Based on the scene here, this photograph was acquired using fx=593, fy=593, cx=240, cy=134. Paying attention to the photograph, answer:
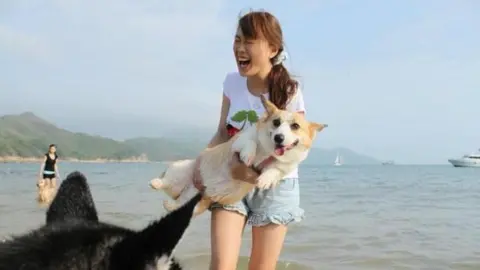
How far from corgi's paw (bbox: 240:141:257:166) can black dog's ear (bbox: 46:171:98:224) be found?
1.92 meters

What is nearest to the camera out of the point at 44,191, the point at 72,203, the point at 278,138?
the point at 72,203

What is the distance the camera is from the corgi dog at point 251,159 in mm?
3746

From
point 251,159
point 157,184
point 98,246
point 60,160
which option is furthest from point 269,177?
point 60,160

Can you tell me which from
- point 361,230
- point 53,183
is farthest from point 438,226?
point 53,183

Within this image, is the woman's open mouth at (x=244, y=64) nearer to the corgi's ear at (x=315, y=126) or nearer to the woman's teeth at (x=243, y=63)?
the woman's teeth at (x=243, y=63)

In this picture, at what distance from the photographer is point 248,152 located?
3.78 m

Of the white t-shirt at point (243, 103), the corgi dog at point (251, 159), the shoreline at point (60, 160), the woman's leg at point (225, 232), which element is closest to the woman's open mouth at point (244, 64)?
the white t-shirt at point (243, 103)

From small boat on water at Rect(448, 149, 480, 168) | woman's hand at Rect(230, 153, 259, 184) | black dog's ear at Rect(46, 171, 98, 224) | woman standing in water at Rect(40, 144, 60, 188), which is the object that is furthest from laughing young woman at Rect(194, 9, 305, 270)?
small boat on water at Rect(448, 149, 480, 168)

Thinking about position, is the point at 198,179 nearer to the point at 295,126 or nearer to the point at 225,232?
the point at 225,232

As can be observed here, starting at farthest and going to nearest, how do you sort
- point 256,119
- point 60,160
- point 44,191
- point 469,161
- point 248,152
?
1. point 60,160
2. point 469,161
3. point 44,191
4. point 256,119
5. point 248,152

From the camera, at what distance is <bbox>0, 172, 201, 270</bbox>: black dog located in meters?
1.36

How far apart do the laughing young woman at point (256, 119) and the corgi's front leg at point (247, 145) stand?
0.74ft

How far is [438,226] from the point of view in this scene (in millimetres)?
12805

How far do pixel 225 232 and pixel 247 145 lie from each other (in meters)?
0.66
